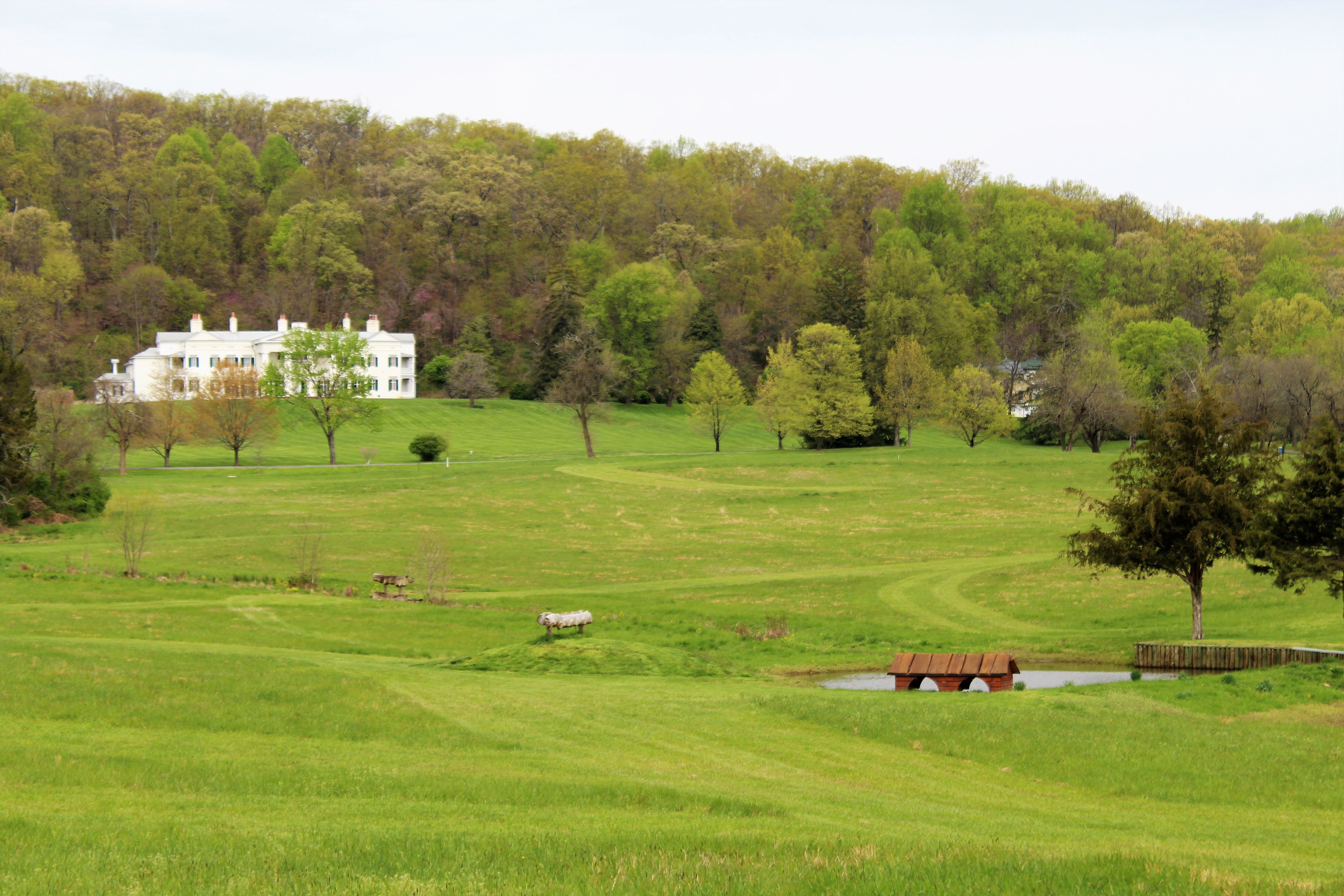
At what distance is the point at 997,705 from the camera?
21.3 m

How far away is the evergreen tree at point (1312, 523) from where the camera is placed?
88.6 feet

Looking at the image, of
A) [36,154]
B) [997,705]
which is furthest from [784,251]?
[997,705]

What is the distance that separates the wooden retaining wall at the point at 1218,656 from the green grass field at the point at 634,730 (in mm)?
1362

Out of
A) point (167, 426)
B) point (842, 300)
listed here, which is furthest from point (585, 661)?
point (842, 300)

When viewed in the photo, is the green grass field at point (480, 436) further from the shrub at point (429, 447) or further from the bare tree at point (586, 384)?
the bare tree at point (586, 384)

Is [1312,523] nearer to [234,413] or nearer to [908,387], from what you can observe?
[908,387]

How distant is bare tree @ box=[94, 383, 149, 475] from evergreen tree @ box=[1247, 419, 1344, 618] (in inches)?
2566

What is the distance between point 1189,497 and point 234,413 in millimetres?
68553

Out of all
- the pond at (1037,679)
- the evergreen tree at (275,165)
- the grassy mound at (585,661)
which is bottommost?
the pond at (1037,679)

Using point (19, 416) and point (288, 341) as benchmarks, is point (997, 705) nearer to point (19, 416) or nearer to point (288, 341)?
point (19, 416)

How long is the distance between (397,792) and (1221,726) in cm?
1447

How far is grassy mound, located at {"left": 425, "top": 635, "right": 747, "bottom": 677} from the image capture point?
25.0 m

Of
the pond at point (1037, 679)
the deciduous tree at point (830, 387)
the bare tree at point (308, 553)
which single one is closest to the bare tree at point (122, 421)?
the bare tree at point (308, 553)

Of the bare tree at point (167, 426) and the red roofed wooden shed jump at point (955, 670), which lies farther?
the bare tree at point (167, 426)
